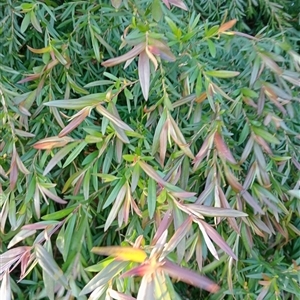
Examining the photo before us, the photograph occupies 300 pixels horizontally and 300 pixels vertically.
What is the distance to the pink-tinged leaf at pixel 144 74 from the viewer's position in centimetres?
63

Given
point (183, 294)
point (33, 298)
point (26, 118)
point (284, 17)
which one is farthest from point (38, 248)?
point (284, 17)

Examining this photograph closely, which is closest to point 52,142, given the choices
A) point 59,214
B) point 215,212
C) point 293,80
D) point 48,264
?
point 59,214

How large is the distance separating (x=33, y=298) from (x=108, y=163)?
329 millimetres

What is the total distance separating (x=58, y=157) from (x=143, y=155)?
0.17m

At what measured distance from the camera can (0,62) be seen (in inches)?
36.4

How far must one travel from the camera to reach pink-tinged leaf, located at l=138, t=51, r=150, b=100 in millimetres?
629

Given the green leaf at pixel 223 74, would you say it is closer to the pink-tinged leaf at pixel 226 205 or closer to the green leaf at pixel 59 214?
the pink-tinged leaf at pixel 226 205

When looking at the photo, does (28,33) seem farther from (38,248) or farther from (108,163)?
(38,248)

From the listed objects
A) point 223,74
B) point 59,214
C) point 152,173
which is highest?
point 223,74

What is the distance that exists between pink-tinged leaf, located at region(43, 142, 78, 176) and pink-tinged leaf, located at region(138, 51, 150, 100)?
22 cm

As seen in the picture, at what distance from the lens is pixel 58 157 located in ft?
2.48

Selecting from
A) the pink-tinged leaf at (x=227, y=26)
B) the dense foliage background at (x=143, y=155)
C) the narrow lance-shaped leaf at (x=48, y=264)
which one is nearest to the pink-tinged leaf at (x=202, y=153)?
the dense foliage background at (x=143, y=155)

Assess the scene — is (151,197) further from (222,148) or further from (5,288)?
(5,288)

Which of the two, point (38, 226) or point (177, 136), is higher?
point (177, 136)
